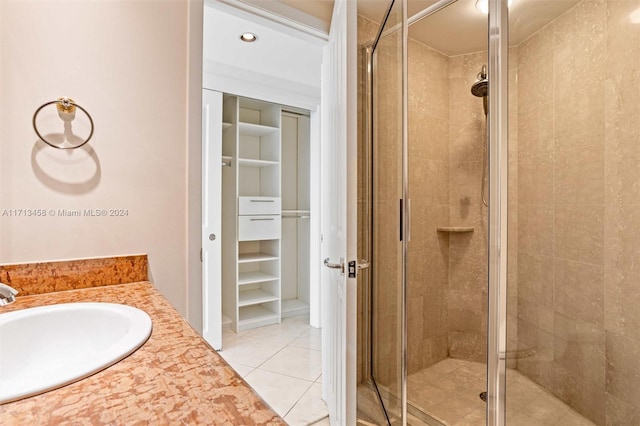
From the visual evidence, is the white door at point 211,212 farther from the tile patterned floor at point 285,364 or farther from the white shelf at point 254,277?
the white shelf at point 254,277

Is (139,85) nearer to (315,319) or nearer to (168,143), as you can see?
(168,143)

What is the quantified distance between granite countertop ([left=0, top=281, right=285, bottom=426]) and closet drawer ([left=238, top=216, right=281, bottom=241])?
2.36 meters

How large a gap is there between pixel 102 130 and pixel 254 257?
7.01 ft

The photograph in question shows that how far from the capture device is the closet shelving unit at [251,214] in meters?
2.94

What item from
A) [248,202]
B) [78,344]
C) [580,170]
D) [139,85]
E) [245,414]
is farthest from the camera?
[248,202]

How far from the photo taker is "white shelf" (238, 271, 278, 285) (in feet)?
10.00

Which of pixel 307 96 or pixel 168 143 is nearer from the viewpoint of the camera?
pixel 168 143

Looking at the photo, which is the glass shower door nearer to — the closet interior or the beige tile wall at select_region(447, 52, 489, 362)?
the beige tile wall at select_region(447, 52, 489, 362)

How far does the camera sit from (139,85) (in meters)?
1.20

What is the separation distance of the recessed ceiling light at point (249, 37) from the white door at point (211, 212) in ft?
1.88

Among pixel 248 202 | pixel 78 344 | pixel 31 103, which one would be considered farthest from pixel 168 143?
pixel 248 202

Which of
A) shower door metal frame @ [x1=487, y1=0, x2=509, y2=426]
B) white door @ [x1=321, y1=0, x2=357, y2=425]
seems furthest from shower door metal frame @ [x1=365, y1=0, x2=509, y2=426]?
white door @ [x1=321, y1=0, x2=357, y2=425]

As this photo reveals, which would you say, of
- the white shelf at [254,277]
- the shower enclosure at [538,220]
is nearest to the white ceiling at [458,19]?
the shower enclosure at [538,220]

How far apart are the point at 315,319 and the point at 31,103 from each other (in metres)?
2.67
